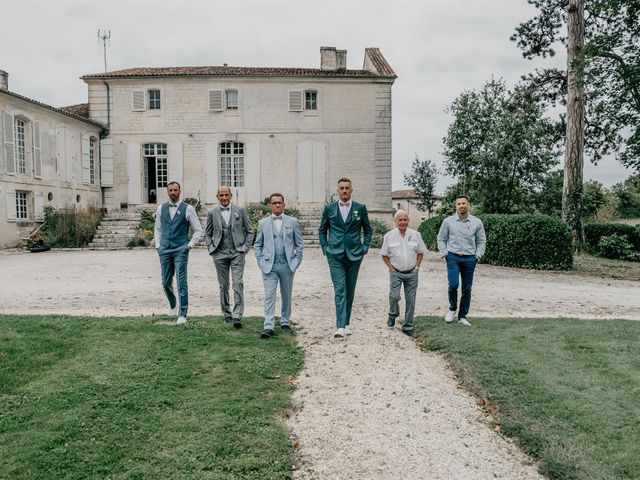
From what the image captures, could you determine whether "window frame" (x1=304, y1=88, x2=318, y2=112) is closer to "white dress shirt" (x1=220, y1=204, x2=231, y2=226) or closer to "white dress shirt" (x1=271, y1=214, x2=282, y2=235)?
"white dress shirt" (x1=220, y1=204, x2=231, y2=226)

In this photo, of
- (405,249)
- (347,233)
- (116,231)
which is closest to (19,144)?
(116,231)

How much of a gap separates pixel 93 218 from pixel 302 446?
1945 centimetres

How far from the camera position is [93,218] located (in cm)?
2078

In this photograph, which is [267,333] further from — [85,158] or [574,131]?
[85,158]

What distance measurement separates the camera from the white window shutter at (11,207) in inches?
723

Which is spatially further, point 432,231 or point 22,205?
point 22,205

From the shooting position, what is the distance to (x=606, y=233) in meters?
19.3

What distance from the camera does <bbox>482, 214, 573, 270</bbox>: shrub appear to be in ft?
43.1

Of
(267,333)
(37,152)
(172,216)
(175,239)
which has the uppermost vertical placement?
(37,152)

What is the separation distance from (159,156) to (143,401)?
21.6 meters

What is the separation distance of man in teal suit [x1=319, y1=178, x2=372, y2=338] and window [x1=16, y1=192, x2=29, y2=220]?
1666 cm

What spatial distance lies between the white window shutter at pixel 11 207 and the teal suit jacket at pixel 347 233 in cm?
1609

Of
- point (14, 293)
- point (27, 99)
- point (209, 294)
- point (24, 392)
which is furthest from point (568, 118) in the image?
point (27, 99)

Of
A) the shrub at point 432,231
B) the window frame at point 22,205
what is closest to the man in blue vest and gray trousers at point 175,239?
the shrub at point 432,231
